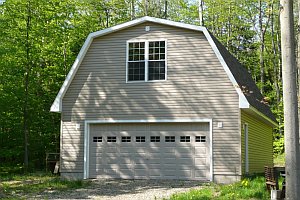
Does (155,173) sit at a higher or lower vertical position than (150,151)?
lower

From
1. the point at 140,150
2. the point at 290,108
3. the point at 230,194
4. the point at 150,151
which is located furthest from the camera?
the point at 140,150

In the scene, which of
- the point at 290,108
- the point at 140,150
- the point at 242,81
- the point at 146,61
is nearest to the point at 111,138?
the point at 140,150

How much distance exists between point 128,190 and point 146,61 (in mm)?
5181

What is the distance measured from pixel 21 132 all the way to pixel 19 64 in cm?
377

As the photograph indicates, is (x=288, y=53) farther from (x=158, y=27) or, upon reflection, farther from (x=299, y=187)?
(x=158, y=27)

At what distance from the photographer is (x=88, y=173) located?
17.4m

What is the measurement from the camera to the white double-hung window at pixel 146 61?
17.0 metres

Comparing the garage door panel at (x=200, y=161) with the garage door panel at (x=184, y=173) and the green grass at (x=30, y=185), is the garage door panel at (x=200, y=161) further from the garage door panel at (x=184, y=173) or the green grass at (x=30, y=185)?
the green grass at (x=30, y=185)

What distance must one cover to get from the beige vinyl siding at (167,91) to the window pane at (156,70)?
233 millimetres

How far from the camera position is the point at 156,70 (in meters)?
17.1

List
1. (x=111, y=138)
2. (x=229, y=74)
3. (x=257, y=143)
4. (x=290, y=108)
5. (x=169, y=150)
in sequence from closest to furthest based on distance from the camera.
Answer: (x=290, y=108) → (x=229, y=74) → (x=169, y=150) → (x=111, y=138) → (x=257, y=143)

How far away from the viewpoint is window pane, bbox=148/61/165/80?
669 inches

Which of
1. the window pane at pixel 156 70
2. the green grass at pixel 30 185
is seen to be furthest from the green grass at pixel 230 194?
the window pane at pixel 156 70

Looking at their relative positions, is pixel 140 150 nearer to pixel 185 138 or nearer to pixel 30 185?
pixel 185 138
